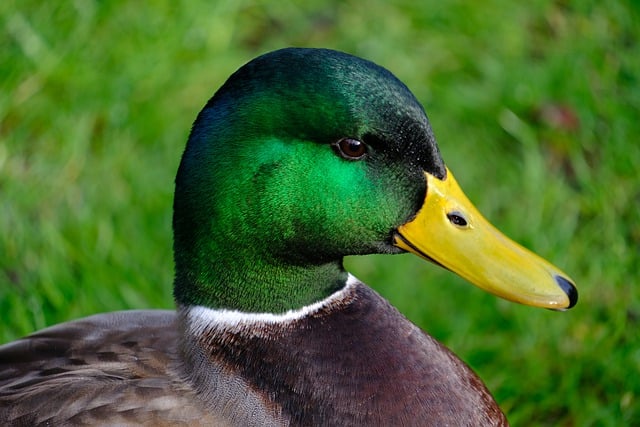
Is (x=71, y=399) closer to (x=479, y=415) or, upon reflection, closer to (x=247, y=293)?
(x=247, y=293)

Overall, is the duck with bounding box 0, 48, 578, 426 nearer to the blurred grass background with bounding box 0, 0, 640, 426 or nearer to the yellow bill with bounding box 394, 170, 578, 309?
the yellow bill with bounding box 394, 170, 578, 309

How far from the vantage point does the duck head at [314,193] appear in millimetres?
1988

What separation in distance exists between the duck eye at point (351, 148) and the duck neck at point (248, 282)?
27 cm

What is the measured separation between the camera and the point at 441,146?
3.87 m

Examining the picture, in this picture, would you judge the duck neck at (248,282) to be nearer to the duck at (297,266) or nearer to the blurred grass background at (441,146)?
the duck at (297,266)

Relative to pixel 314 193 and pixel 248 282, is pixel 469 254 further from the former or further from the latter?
pixel 248 282

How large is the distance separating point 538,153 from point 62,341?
82.7 inches

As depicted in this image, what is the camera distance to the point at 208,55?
4047 mm

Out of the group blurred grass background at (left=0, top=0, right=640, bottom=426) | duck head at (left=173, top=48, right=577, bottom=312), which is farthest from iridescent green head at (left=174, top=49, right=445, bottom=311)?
blurred grass background at (left=0, top=0, right=640, bottom=426)

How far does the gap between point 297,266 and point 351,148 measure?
29cm

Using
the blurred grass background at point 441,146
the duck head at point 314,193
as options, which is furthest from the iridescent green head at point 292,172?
the blurred grass background at point 441,146

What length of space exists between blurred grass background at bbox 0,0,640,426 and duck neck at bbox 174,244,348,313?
37.4 inches

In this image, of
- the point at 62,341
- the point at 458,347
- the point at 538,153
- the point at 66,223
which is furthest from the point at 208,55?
the point at 62,341

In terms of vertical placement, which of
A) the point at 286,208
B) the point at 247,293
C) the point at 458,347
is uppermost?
the point at 286,208
